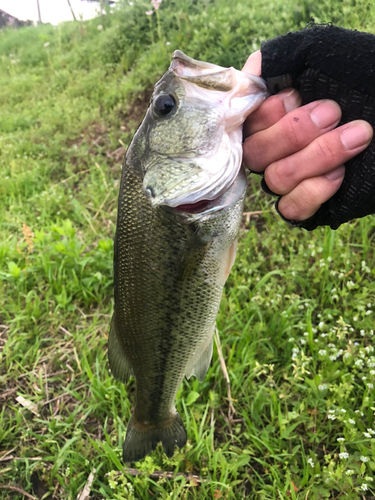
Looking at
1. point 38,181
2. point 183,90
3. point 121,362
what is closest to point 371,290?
point 121,362

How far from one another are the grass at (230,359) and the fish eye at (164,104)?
1425 mm

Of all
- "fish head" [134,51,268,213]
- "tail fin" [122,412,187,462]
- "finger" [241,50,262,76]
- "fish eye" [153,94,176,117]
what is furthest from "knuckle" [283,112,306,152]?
"tail fin" [122,412,187,462]

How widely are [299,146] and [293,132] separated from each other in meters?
0.06

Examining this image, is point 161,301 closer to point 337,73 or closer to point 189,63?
point 189,63

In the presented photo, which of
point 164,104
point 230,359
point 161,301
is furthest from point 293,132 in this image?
point 230,359

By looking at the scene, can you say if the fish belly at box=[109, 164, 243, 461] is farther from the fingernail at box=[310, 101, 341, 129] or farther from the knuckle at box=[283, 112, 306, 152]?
the fingernail at box=[310, 101, 341, 129]

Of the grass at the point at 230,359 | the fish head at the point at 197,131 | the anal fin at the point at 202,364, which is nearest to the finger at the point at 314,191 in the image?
the fish head at the point at 197,131

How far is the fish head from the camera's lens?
1.19 metres

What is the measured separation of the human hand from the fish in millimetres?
66

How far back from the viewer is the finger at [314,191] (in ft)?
4.16

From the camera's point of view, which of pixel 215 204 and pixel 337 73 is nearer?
pixel 337 73

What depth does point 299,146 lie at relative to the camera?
4.11 feet

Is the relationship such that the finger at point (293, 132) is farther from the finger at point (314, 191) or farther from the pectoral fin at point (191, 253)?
the pectoral fin at point (191, 253)

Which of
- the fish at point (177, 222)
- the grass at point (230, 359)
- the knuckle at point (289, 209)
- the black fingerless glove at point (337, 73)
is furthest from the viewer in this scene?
the grass at point (230, 359)
